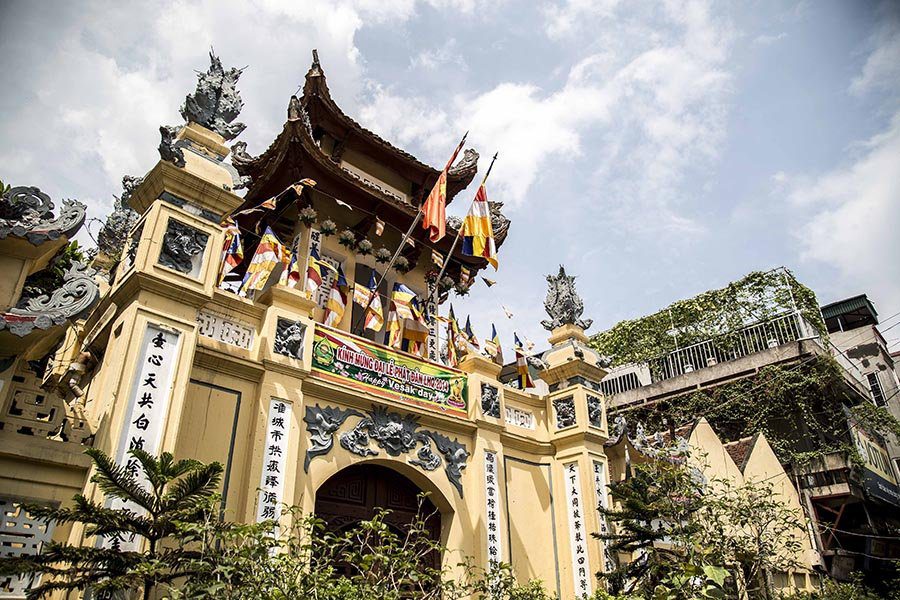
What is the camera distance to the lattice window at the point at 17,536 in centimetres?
546

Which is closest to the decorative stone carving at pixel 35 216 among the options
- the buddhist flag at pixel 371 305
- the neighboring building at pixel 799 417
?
the buddhist flag at pixel 371 305

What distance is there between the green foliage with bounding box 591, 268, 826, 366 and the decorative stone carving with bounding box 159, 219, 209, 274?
63.7 ft

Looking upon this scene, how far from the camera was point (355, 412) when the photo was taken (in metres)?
9.34

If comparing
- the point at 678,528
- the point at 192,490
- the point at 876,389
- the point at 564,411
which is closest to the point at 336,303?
the point at 564,411

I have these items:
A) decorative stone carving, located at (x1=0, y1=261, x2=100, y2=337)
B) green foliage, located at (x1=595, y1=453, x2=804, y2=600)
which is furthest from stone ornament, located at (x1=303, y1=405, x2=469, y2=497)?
decorative stone carving, located at (x1=0, y1=261, x2=100, y2=337)

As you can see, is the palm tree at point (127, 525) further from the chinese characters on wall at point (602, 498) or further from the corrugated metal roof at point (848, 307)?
the corrugated metal roof at point (848, 307)

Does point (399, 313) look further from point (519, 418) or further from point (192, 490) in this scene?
point (192, 490)

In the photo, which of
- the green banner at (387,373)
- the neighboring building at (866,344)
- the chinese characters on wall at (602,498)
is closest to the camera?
the green banner at (387,373)

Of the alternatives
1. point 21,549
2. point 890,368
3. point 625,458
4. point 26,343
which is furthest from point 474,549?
point 890,368

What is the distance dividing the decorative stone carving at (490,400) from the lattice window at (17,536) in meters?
6.90

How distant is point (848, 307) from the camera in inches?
1056

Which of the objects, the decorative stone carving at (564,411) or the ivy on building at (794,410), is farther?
the ivy on building at (794,410)

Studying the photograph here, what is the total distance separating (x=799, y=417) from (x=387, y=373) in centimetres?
1479

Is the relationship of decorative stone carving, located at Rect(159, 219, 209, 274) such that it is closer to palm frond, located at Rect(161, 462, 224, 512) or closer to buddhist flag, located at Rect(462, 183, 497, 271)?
palm frond, located at Rect(161, 462, 224, 512)
